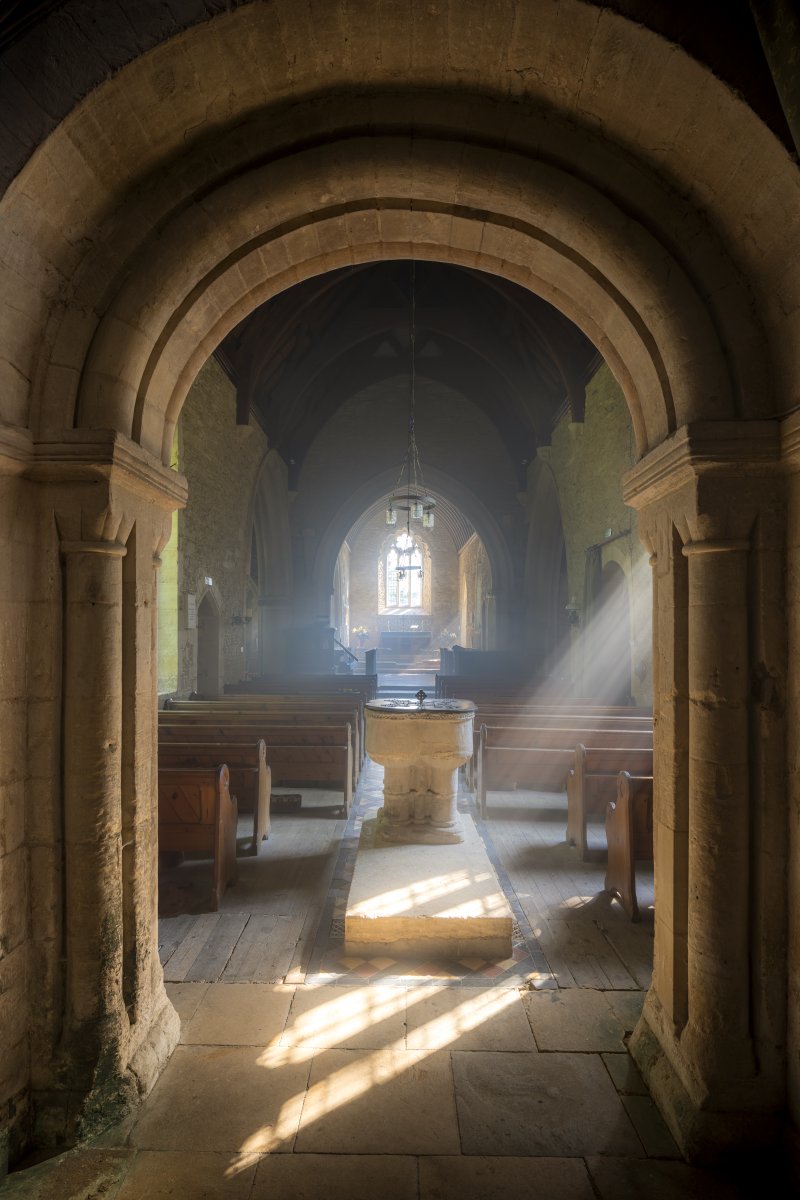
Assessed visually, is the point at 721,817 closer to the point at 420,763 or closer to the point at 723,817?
the point at 723,817

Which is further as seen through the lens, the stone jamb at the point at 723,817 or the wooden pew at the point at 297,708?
the wooden pew at the point at 297,708

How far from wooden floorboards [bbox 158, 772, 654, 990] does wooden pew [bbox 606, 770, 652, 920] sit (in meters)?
0.15

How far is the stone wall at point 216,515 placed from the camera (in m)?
8.95

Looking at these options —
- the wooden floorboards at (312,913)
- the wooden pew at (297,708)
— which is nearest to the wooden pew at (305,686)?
the wooden pew at (297,708)

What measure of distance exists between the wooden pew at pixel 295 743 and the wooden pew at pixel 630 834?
2.79 metres

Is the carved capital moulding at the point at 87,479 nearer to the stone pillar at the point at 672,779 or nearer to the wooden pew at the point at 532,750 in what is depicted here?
the stone pillar at the point at 672,779

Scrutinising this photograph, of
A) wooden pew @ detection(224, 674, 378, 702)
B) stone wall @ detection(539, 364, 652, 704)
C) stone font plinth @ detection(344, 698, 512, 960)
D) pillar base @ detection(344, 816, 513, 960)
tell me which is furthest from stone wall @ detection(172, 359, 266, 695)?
stone wall @ detection(539, 364, 652, 704)

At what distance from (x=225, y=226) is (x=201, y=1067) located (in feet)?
11.5

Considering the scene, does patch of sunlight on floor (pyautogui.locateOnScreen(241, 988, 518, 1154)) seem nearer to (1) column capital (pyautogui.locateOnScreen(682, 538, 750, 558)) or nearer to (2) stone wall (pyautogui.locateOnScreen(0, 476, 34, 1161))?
(2) stone wall (pyautogui.locateOnScreen(0, 476, 34, 1161))

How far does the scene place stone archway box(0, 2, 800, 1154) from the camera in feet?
7.95

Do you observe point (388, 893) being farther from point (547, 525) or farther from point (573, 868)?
point (547, 525)

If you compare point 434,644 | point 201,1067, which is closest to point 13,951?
point 201,1067

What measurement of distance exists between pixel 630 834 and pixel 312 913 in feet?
6.93

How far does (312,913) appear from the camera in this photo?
173 inches
